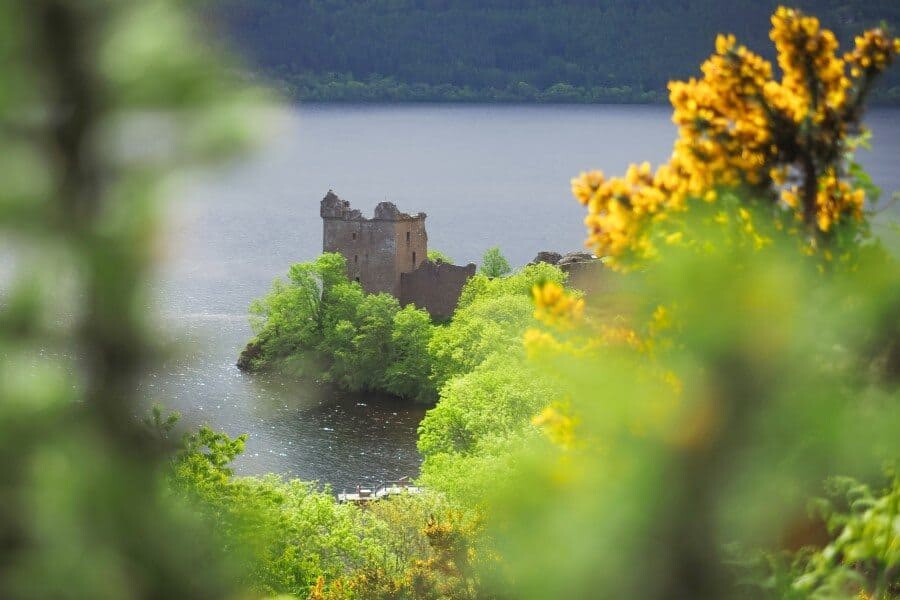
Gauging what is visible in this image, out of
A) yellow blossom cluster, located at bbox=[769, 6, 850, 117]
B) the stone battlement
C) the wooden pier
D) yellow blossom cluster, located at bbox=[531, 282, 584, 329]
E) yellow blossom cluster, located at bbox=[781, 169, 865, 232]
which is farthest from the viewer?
the stone battlement

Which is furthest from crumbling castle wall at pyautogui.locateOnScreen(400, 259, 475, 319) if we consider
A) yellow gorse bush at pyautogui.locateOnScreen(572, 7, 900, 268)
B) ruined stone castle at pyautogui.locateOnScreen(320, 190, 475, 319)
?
yellow gorse bush at pyautogui.locateOnScreen(572, 7, 900, 268)

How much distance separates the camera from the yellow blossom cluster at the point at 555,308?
16.0 feet

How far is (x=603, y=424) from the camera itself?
2.74 metres

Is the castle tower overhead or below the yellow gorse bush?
below

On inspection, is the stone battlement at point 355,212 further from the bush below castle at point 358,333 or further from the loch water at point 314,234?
the loch water at point 314,234

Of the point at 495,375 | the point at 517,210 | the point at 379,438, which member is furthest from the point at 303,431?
the point at 517,210

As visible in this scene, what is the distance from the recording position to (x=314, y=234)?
110 meters

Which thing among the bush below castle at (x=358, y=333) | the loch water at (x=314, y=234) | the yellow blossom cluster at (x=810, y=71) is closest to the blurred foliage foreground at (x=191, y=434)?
the loch water at (x=314, y=234)

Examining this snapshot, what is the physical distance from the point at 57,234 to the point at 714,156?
151 inches

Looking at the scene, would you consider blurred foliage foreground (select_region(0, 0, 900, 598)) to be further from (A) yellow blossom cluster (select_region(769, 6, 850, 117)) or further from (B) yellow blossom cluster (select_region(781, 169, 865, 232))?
(A) yellow blossom cluster (select_region(769, 6, 850, 117))

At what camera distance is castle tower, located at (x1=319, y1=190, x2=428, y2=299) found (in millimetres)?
68750

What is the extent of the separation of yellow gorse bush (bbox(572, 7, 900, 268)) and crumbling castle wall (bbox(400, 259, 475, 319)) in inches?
2467

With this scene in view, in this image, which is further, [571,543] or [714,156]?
[714,156]

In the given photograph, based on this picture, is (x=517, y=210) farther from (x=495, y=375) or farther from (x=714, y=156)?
(x=714, y=156)
